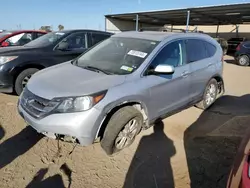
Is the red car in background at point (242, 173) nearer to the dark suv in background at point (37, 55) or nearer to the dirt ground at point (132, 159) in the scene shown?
the dirt ground at point (132, 159)

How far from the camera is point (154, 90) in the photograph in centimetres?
336

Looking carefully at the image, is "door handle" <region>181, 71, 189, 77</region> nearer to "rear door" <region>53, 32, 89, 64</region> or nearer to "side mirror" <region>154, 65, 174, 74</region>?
"side mirror" <region>154, 65, 174, 74</region>

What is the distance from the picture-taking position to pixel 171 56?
3826 mm

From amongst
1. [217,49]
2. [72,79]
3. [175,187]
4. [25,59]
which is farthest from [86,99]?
[217,49]

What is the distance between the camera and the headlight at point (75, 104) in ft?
8.87

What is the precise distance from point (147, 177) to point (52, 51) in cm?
398

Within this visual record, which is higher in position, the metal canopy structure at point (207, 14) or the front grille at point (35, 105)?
the metal canopy structure at point (207, 14)

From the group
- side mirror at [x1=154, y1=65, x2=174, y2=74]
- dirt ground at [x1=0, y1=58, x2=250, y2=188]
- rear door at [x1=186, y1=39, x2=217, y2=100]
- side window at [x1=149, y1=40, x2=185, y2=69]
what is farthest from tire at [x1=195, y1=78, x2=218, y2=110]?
side mirror at [x1=154, y1=65, x2=174, y2=74]

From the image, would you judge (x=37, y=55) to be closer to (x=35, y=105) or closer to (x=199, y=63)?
(x=35, y=105)

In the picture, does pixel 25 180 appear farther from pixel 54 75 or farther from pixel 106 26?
pixel 106 26

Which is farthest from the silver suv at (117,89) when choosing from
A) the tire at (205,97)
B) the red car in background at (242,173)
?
the red car in background at (242,173)

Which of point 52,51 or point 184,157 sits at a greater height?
point 52,51

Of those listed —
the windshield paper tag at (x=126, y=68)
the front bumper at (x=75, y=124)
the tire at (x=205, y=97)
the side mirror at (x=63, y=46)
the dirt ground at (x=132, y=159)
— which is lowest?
the dirt ground at (x=132, y=159)

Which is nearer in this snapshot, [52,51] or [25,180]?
[25,180]
